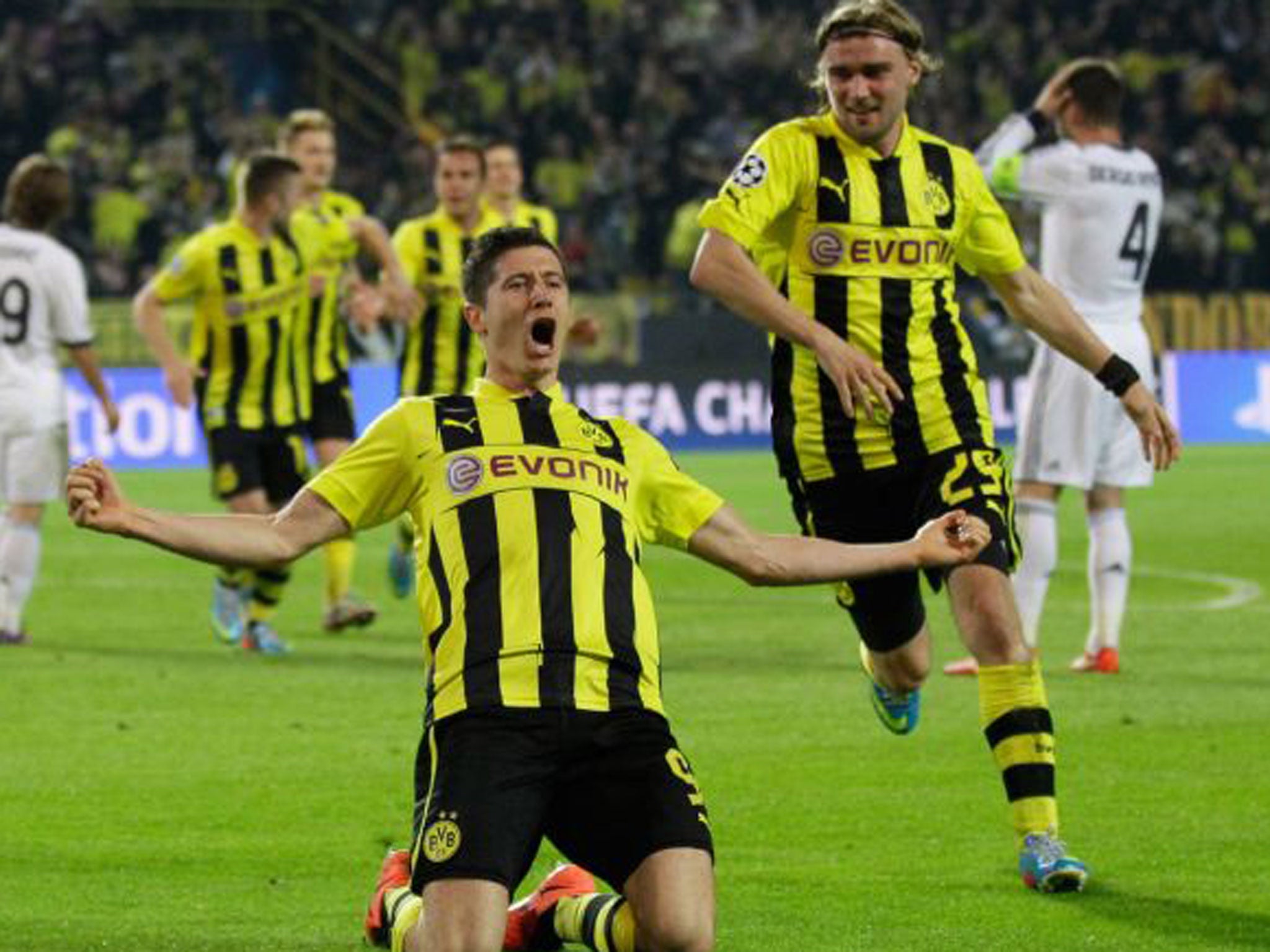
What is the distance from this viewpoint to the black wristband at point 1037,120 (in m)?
10.6

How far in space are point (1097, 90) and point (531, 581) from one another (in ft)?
19.9

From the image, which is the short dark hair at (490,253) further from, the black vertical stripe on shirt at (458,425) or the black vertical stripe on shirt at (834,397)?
the black vertical stripe on shirt at (834,397)

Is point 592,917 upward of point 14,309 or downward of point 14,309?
downward

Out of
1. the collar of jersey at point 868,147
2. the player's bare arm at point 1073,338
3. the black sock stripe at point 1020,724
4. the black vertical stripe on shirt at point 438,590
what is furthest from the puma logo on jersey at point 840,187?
the black vertical stripe on shirt at point 438,590

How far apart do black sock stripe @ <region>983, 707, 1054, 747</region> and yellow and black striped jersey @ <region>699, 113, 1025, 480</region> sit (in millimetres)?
810

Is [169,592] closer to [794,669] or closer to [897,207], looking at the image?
[794,669]

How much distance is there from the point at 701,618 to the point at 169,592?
3357mm

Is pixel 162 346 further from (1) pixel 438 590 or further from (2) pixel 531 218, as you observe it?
(1) pixel 438 590

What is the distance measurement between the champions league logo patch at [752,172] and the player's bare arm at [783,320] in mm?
157

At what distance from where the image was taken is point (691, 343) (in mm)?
25484

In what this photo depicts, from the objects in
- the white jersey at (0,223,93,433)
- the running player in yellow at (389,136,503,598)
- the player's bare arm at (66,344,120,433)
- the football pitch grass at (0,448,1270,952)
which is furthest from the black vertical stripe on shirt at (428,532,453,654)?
the running player in yellow at (389,136,503,598)

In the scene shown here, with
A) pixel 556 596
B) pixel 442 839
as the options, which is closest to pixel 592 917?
pixel 442 839

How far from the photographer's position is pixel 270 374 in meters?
12.8

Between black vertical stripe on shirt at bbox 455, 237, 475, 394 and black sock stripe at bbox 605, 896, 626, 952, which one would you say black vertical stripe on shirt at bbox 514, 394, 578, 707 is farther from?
black vertical stripe on shirt at bbox 455, 237, 475, 394
